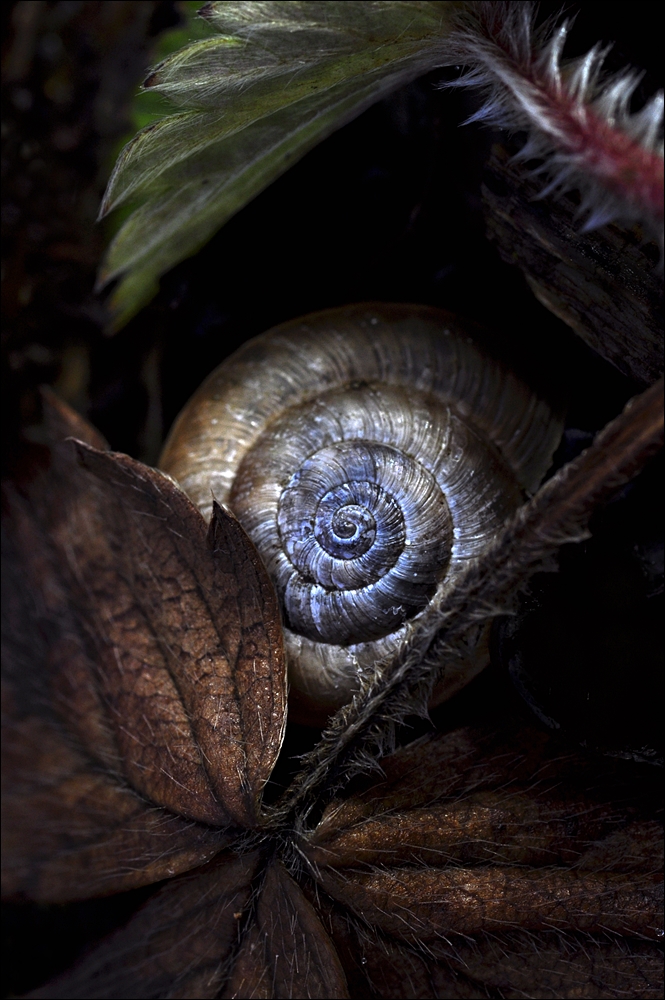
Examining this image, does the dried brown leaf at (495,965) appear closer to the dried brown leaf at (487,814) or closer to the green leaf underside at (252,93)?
the dried brown leaf at (487,814)

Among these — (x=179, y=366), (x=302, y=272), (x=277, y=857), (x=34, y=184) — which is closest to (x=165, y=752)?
(x=277, y=857)

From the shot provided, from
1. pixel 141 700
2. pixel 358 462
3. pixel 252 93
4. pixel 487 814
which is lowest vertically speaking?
pixel 487 814

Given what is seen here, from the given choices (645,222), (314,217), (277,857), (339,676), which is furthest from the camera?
(314,217)

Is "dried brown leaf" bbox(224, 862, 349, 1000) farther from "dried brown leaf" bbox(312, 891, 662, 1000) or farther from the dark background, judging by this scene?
the dark background

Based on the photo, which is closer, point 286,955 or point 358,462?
point 286,955

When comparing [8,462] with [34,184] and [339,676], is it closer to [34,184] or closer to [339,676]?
[34,184]

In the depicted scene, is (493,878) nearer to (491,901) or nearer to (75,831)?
(491,901)

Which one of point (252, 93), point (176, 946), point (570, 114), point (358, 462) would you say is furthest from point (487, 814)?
point (252, 93)

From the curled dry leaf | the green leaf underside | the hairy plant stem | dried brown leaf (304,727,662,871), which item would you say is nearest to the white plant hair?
the green leaf underside
